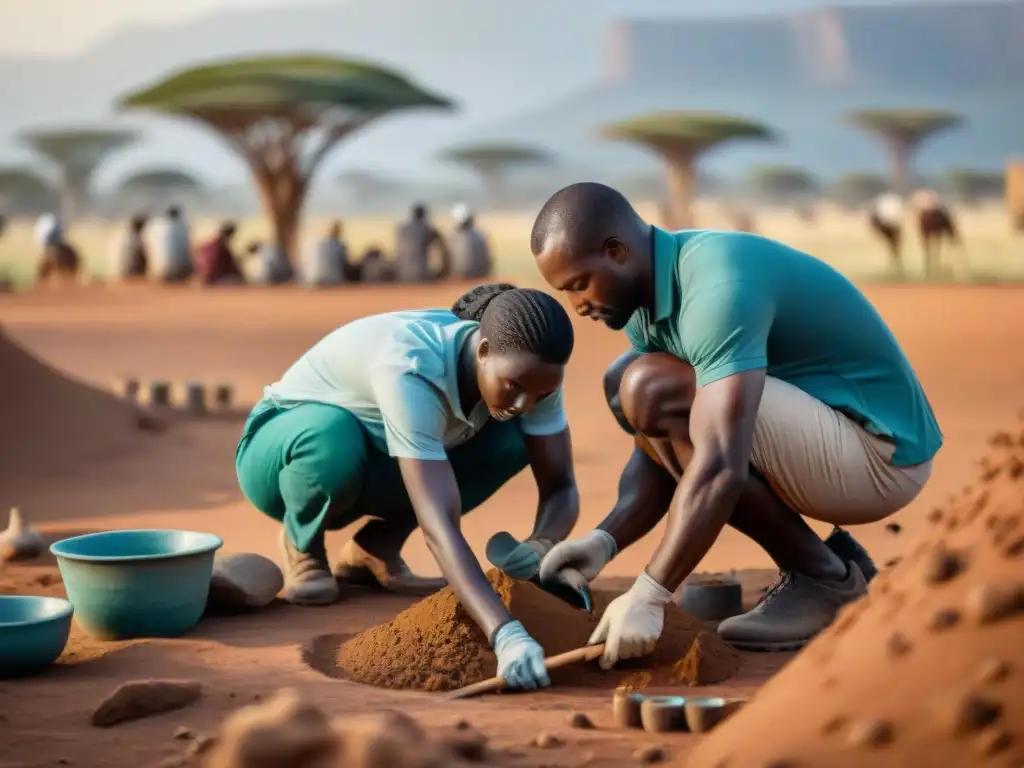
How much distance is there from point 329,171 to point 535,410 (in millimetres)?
129853

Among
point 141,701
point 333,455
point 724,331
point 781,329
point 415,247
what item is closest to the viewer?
point 141,701

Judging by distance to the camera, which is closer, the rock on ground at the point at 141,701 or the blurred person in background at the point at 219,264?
the rock on ground at the point at 141,701

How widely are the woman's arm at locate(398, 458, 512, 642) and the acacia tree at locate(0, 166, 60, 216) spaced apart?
54.5 metres

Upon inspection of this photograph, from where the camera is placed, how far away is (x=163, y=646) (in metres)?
3.74

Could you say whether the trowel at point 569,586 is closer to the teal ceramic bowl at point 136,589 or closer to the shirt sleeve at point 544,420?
the shirt sleeve at point 544,420

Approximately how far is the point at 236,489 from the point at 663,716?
173 inches

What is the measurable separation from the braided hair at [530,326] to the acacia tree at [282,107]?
2068 centimetres

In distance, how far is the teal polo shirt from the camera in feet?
11.1

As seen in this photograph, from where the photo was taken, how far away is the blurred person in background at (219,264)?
19125 mm

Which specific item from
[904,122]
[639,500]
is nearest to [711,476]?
[639,500]

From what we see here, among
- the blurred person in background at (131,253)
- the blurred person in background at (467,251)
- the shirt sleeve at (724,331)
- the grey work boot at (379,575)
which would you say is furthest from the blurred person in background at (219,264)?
the shirt sleeve at (724,331)

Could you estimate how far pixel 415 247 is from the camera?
18984mm

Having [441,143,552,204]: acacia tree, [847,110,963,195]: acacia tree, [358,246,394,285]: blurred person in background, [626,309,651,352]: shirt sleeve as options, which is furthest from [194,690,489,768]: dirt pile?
[441,143,552,204]: acacia tree

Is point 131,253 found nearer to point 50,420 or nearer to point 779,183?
point 50,420
